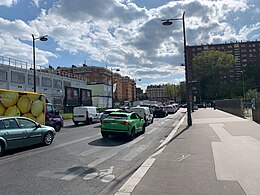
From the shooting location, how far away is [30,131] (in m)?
9.94

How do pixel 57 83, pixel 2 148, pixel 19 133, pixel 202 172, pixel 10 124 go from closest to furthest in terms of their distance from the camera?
pixel 202 172
pixel 2 148
pixel 10 124
pixel 19 133
pixel 57 83

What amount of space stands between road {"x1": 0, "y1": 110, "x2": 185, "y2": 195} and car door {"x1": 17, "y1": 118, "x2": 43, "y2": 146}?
0.36 meters

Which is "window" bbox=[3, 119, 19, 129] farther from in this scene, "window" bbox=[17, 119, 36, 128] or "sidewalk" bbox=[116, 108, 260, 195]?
"sidewalk" bbox=[116, 108, 260, 195]

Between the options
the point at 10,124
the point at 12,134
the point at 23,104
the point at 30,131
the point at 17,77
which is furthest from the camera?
the point at 17,77

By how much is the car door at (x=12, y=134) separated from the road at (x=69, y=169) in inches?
14.5

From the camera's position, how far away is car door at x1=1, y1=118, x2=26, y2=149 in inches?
348

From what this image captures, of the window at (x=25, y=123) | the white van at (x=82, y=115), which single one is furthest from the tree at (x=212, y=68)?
the window at (x=25, y=123)

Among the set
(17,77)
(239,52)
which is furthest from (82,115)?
(239,52)

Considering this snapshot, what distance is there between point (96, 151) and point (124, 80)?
155 metres

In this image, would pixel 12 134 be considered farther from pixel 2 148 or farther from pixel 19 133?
pixel 2 148

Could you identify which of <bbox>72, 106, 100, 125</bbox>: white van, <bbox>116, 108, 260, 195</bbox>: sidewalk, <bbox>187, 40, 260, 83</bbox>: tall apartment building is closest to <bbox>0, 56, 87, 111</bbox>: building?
<bbox>72, 106, 100, 125</bbox>: white van

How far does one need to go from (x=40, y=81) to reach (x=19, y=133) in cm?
4083

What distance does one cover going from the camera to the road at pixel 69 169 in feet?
17.2

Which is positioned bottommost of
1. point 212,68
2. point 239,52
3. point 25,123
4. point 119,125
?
point 119,125
